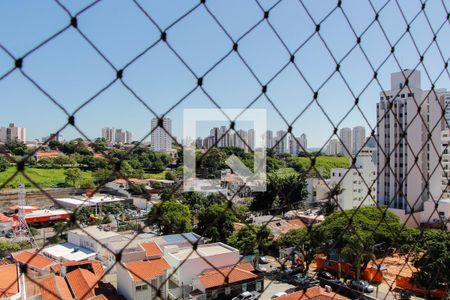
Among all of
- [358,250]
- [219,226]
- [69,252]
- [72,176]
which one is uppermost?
[72,176]

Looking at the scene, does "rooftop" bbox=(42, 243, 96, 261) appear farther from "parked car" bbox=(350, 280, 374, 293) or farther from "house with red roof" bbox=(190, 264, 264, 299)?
"parked car" bbox=(350, 280, 374, 293)

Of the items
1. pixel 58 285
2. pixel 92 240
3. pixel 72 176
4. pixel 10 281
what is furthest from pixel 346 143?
pixel 72 176

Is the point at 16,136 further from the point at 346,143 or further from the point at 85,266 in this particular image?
the point at 346,143

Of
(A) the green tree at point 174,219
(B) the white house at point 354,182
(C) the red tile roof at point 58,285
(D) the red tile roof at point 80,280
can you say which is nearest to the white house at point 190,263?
(D) the red tile roof at point 80,280

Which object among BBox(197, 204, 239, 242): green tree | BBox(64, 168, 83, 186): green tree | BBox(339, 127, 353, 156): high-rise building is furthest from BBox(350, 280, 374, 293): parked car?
BBox(64, 168, 83, 186): green tree

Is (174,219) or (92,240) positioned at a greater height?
(174,219)

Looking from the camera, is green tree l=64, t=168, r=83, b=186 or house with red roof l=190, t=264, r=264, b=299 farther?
green tree l=64, t=168, r=83, b=186

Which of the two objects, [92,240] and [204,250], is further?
[92,240]

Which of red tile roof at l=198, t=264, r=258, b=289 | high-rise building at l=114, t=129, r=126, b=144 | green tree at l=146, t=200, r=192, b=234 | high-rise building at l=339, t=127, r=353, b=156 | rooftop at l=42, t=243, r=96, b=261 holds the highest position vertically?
high-rise building at l=114, t=129, r=126, b=144
